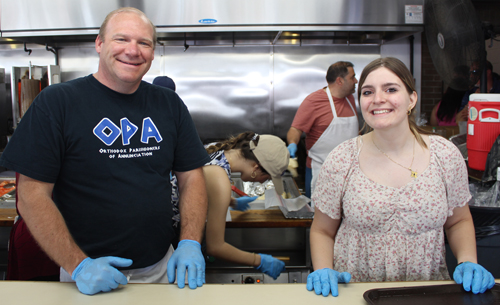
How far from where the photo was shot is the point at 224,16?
3012 millimetres

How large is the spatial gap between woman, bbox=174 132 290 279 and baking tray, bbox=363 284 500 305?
0.81 m

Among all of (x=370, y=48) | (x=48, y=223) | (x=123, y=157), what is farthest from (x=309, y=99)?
(x=48, y=223)

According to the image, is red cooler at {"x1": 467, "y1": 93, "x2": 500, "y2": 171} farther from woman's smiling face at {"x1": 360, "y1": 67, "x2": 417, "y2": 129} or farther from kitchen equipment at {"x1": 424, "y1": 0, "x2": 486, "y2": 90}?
woman's smiling face at {"x1": 360, "y1": 67, "x2": 417, "y2": 129}

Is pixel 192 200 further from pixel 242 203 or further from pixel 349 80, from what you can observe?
pixel 349 80

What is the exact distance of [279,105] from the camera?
3746mm

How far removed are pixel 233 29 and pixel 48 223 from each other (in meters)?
2.33

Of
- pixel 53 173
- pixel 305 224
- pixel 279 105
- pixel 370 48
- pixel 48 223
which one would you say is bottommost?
pixel 305 224

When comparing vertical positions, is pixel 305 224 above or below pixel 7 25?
below

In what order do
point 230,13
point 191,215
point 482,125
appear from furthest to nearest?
point 230,13, point 482,125, point 191,215

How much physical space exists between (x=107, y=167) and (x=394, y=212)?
0.93 metres

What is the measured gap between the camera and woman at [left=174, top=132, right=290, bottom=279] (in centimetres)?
164

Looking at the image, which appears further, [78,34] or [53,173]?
[78,34]

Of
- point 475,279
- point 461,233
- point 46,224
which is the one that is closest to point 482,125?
point 461,233

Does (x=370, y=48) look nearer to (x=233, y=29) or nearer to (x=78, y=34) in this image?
(x=233, y=29)
